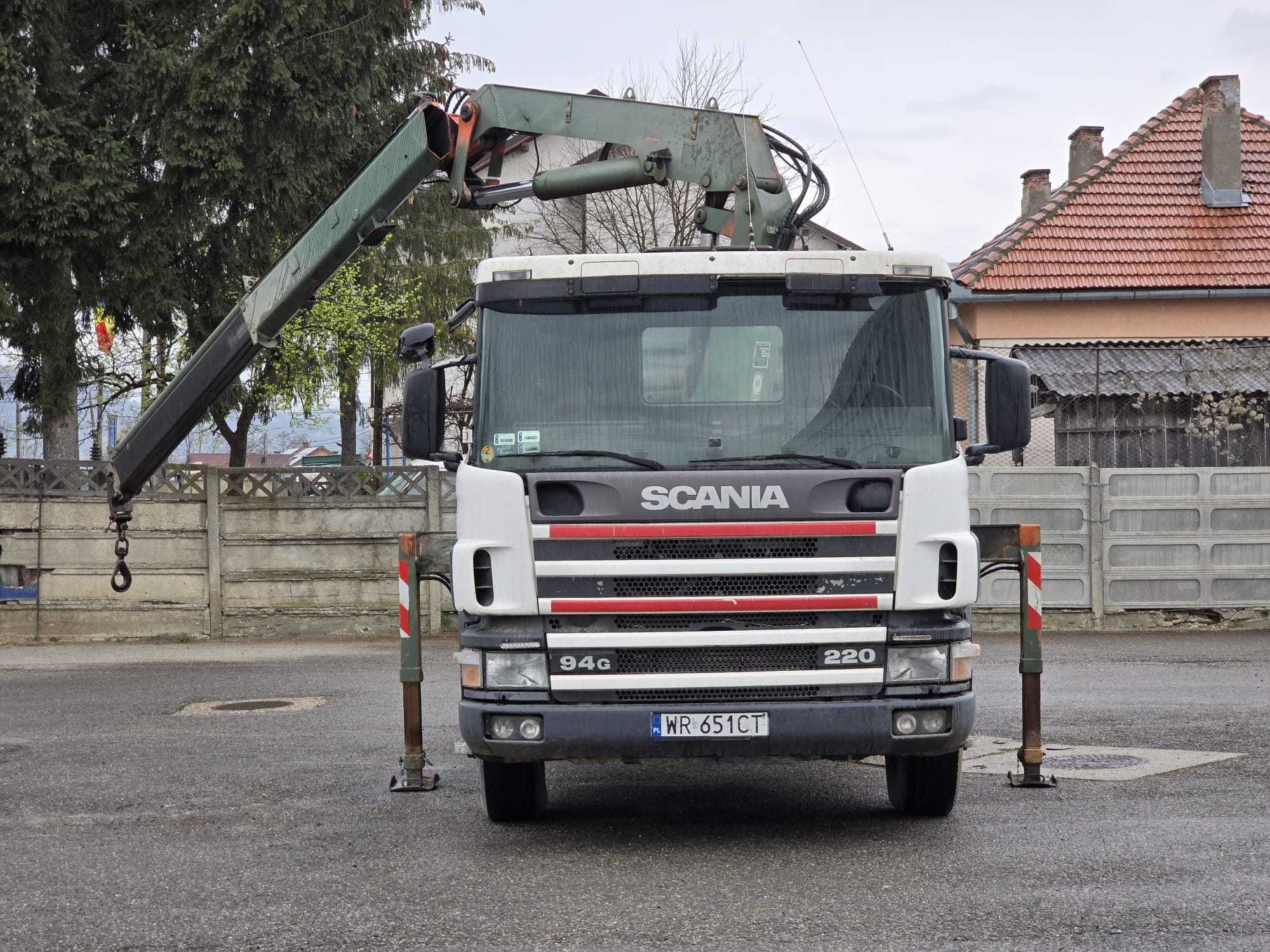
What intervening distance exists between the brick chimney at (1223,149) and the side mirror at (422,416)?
21687mm

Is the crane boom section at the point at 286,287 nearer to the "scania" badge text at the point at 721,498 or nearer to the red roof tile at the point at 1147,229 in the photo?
the "scania" badge text at the point at 721,498

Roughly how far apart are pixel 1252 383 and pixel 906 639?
626 inches

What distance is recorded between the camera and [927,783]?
7.66m

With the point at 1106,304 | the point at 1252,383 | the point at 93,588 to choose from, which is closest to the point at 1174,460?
the point at 1252,383

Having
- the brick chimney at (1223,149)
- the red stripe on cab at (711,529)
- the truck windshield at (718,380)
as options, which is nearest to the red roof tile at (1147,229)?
the brick chimney at (1223,149)

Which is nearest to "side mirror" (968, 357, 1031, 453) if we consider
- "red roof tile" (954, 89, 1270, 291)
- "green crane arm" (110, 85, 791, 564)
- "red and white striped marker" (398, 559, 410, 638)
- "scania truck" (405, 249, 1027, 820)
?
"scania truck" (405, 249, 1027, 820)

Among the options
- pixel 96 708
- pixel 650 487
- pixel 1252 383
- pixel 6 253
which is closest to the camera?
pixel 650 487

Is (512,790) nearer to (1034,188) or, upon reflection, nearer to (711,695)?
(711,695)

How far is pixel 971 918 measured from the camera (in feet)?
18.9

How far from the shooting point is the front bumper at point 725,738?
6.99 metres

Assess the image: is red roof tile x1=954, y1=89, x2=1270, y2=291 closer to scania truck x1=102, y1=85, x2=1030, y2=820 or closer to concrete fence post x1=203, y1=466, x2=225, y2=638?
concrete fence post x1=203, y1=466, x2=225, y2=638

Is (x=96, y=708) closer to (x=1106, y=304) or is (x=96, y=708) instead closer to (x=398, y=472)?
(x=398, y=472)

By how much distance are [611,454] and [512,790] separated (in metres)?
1.74

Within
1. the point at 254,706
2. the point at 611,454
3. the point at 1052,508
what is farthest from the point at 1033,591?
the point at 1052,508
